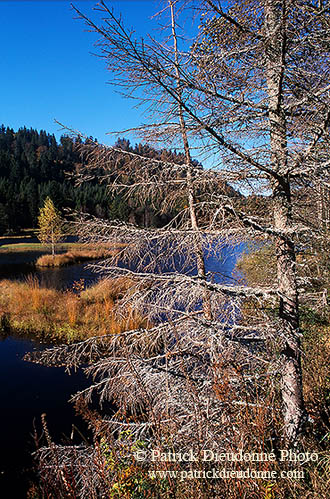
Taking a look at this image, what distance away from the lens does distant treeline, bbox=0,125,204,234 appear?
470 centimetres

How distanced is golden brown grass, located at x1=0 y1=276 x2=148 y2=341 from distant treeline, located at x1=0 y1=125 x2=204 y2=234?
4296 mm

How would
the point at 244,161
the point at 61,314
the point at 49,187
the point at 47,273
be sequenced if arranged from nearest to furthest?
1. the point at 244,161
2. the point at 61,314
3. the point at 47,273
4. the point at 49,187

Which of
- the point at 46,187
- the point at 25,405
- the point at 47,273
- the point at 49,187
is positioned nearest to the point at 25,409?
the point at 25,405

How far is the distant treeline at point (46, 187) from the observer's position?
470 centimetres

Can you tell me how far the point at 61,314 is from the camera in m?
12.8

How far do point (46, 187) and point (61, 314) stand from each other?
65983mm

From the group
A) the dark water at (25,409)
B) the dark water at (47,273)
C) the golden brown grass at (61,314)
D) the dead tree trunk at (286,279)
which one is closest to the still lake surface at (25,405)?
the dark water at (25,409)

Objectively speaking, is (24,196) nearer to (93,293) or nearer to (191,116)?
(93,293)

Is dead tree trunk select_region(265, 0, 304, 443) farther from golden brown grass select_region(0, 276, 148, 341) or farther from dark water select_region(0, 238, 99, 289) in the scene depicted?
dark water select_region(0, 238, 99, 289)

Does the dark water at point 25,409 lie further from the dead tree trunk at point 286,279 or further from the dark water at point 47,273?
the dark water at point 47,273

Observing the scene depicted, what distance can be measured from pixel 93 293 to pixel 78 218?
36.8 feet

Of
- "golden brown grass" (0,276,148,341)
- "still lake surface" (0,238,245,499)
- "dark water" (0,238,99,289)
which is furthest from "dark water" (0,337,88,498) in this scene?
"dark water" (0,238,99,289)

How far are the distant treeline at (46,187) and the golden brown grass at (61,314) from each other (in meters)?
4.30

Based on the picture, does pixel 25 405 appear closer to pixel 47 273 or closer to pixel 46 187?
pixel 47 273
